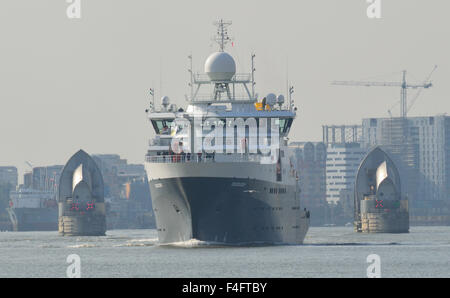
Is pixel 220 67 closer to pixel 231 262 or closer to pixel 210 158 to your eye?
pixel 210 158

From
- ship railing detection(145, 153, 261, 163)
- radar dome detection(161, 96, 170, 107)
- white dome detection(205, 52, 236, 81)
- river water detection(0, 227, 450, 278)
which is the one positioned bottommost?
river water detection(0, 227, 450, 278)

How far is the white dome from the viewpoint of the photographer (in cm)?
11762

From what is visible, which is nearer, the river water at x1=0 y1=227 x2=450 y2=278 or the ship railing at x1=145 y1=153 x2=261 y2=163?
the river water at x1=0 y1=227 x2=450 y2=278

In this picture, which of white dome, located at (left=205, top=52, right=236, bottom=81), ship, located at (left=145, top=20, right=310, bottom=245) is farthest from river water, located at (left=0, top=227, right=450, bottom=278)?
white dome, located at (left=205, top=52, right=236, bottom=81)

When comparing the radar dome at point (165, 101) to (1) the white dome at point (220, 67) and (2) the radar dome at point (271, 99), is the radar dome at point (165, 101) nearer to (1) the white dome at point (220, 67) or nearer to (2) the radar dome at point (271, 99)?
(1) the white dome at point (220, 67)

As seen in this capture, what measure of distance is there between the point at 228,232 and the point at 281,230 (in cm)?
971

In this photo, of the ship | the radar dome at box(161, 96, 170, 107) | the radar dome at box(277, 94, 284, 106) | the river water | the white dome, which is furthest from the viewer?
the white dome

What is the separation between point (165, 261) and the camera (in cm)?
9350

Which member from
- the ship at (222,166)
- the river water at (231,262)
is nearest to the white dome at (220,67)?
the ship at (222,166)

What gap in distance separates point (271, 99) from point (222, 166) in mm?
16308

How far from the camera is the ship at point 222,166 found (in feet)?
331

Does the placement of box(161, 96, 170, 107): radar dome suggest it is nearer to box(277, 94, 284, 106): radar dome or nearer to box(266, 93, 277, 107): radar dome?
box(266, 93, 277, 107): radar dome
